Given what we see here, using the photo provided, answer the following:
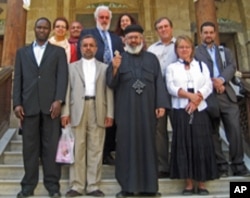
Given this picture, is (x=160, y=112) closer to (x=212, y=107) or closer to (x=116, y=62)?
(x=212, y=107)

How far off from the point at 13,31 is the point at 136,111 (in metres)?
3.96

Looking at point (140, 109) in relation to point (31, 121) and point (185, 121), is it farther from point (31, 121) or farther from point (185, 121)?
point (31, 121)

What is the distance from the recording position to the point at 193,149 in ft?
14.9

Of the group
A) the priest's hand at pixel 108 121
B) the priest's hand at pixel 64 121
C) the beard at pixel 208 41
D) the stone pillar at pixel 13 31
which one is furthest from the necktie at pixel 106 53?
the stone pillar at pixel 13 31

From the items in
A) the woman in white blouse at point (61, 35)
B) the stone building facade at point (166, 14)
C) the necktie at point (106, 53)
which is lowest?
the necktie at point (106, 53)

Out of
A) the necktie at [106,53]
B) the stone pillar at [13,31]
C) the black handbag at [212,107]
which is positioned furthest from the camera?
the stone pillar at [13,31]

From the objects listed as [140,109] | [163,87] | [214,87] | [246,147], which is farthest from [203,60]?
[246,147]

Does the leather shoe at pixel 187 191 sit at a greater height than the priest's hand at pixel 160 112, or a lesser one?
lesser

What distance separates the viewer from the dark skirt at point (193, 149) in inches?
176

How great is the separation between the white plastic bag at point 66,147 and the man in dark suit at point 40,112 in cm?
6

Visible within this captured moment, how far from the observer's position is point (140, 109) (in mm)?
4535

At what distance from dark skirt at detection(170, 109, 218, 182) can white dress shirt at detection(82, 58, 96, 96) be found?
3.30ft

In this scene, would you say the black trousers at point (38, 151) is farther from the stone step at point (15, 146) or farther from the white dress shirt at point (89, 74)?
the stone step at point (15, 146)

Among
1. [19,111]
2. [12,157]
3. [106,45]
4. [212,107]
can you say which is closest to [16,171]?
[12,157]
